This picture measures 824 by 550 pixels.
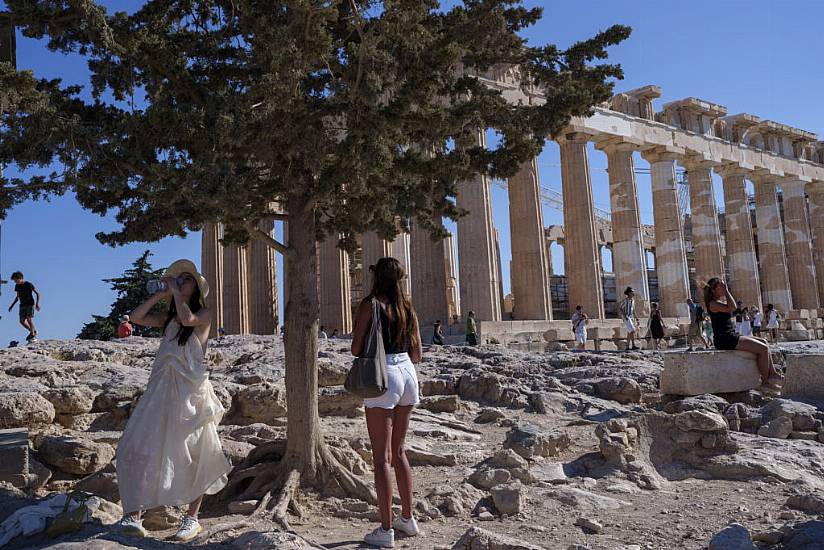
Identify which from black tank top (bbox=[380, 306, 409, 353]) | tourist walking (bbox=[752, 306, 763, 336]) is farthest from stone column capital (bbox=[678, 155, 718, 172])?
black tank top (bbox=[380, 306, 409, 353])

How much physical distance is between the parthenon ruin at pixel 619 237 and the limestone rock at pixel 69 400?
483 inches

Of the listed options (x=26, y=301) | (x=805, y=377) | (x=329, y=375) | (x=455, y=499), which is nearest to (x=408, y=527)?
(x=455, y=499)

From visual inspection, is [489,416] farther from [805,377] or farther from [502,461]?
[805,377]

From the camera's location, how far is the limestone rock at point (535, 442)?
283 inches

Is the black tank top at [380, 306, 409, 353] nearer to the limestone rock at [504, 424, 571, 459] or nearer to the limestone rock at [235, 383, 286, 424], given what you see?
the limestone rock at [504, 424, 571, 459]

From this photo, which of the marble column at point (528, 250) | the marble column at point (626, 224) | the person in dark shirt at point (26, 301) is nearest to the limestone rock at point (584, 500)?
the person in dark shirt at point (26, 301)

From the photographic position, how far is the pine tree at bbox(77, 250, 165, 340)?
3291cm

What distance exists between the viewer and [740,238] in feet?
111

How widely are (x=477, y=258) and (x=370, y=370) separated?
18.1 metres

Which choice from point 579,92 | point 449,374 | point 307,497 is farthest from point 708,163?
point 307,497

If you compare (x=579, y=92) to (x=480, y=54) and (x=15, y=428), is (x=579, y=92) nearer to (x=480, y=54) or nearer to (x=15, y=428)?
(x=480, y=54)

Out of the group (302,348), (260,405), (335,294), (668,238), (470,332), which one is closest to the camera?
(302,348)

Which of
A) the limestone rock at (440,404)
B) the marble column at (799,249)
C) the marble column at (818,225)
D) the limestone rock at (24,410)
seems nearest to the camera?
the limestone rock at (24,410)

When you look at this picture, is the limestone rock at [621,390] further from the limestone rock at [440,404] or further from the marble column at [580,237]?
the marble column at [580,237]
